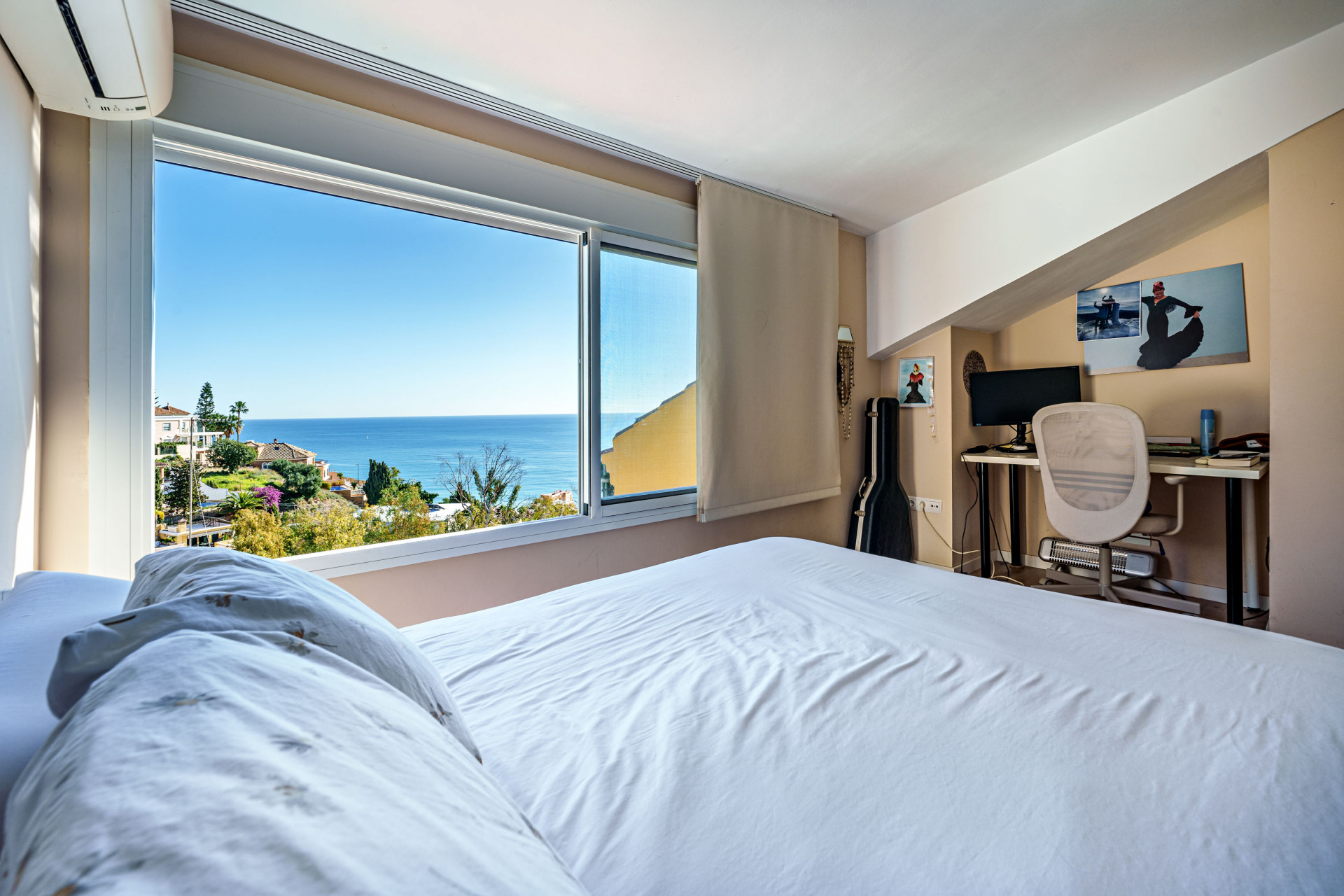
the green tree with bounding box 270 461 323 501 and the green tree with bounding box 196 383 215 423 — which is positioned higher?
the green tree with bounding box 196 383 215 423

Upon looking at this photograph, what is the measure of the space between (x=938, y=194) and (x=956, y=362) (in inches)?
41.7

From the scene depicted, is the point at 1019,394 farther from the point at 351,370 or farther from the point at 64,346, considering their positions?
the point at 64,346

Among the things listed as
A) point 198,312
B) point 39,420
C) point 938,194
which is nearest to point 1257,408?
point 938,194

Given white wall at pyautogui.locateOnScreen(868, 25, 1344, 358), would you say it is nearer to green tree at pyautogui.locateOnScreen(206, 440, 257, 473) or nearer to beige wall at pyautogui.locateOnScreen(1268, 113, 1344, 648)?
beige wall at pyautogui.locateOnScreen(1268, 113, 1344, 648)

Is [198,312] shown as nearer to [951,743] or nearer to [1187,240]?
[951,743]


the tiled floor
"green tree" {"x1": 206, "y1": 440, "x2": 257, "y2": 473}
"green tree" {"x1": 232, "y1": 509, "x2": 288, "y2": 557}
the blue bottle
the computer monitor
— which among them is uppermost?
the computer monitor

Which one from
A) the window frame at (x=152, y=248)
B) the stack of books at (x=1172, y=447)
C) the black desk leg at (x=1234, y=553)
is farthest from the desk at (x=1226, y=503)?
the window frame at (x=152, y=248)

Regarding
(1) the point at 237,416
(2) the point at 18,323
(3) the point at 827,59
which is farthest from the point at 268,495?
(3) the point at 827,59

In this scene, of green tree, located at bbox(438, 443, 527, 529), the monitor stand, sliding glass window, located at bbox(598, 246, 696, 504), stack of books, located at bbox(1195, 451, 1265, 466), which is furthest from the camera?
the monitor stand

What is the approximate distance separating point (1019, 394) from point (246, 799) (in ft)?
13.7

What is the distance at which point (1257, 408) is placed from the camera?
3.00 meters

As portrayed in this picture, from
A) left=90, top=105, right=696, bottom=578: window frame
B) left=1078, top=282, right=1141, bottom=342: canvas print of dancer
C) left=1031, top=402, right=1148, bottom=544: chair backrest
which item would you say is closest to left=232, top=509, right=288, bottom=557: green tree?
left=90, top=105, right=696, bottom=578: window frame

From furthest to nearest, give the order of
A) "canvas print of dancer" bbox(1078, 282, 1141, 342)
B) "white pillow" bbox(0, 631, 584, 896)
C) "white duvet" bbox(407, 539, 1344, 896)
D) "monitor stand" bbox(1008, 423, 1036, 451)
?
"monitor stand" bbox(1008, 423, 1036, 451) < "canvas print of dancer" bbox(1078, 282, 1141, 342) < "white duvet" bbox(407, 539, 1344, 896) < "white pillow" bbox(0, 631, 584, 896)

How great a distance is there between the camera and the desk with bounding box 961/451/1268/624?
2.61 metres
